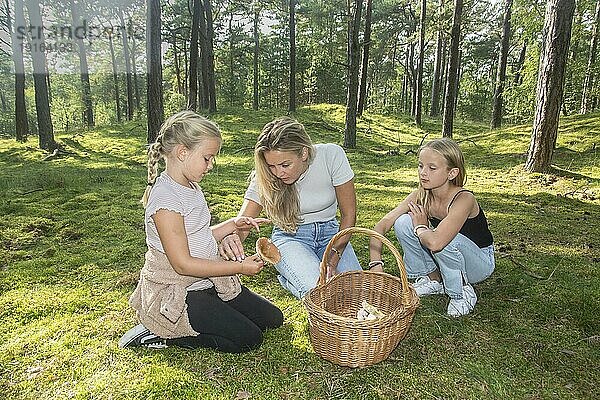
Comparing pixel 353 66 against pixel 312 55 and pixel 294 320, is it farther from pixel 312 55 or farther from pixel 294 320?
pixel 312 55

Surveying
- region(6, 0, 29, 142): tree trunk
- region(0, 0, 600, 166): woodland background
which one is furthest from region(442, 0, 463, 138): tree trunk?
region(6, 0, 29, 142): tree trunk

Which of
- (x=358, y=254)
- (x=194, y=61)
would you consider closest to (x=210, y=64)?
(x=194, y=61)

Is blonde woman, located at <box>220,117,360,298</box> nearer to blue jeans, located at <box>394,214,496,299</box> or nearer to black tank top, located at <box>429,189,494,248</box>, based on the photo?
blue jeans, located at <box>394,214,496,299</box>

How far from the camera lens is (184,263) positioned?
2.25 metres

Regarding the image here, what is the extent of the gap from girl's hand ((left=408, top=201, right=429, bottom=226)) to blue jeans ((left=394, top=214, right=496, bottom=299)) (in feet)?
0.45

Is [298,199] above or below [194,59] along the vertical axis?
below

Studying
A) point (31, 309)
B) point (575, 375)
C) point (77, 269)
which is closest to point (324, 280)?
point (575, 375)

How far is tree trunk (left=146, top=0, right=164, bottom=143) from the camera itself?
8172 millimetres

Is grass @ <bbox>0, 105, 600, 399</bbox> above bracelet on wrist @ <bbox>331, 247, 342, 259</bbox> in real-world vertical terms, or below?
below

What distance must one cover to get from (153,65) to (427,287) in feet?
23.0

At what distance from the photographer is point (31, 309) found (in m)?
3.06

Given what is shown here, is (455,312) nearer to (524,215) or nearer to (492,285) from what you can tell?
(492,285)

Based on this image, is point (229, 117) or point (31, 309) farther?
point (229, 117)

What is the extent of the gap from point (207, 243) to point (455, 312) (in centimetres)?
160
